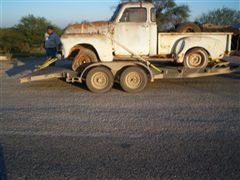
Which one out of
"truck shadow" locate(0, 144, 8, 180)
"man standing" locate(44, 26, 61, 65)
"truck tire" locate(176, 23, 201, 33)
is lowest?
"truck shadow" locate(0, 144, 8, 180)

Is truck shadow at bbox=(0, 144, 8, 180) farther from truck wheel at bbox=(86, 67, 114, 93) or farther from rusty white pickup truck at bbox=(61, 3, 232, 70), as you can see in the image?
rusty white pickup truck at bbox=(61, 3, 232, 70)

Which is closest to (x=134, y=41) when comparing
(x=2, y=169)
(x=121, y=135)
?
(x=121, y=135)

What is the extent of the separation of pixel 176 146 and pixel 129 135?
0.90 m

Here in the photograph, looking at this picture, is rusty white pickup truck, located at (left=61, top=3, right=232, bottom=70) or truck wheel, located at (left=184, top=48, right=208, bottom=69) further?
truck wheel, located at (left=184, top=48, right=208, bottom=69)

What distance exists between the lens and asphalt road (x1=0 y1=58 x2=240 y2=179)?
13.0ft

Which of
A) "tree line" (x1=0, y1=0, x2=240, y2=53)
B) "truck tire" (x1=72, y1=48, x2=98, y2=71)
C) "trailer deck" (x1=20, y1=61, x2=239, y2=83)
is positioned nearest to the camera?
"trailer deck" (x1=20, y1=61, x2=239, y2=83)

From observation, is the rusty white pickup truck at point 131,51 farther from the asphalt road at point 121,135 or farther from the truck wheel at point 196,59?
the asphalt road at point 121,135

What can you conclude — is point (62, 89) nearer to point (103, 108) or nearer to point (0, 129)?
point (103, 108)

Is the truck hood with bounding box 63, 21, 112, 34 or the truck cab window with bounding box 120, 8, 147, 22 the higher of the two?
the truck cab window with bounding box 120, 8, 147, 22

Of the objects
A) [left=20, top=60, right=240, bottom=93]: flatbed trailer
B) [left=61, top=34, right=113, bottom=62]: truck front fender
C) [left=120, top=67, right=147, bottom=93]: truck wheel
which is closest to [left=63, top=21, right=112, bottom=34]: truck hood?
[left=61, top=34, right=113, bottom=62]: truck front fender

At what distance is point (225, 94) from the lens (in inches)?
318

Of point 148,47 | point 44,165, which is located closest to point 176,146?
point 44,165

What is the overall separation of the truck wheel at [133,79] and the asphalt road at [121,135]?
279 mm

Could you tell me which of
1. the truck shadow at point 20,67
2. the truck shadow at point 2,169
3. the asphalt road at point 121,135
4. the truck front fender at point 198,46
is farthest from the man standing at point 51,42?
the truck shadow at point 2,169
